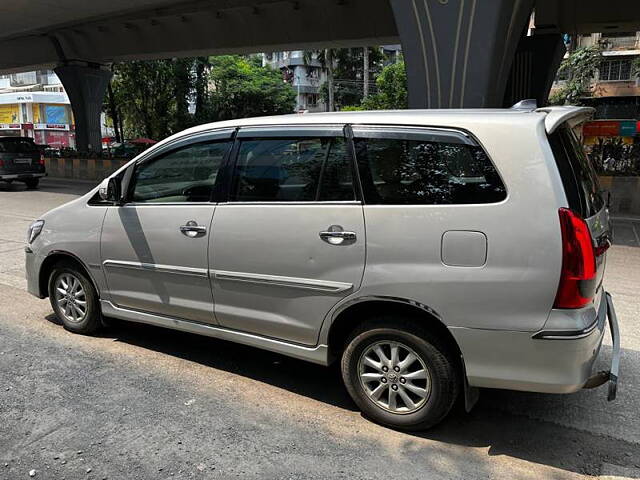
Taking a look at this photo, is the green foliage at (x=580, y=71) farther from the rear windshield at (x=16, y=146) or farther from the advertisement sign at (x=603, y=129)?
the rear windshield at (x=16, y=146)

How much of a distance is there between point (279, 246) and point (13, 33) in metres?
28.1

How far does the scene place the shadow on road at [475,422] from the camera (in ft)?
10.0

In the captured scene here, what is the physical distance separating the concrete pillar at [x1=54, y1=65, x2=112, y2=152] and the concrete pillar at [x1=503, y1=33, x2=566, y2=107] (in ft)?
65.8

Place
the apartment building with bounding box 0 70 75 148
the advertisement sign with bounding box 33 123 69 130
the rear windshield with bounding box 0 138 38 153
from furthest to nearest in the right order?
the advertisement sign with bounding box 33 123 69 130 → the apartment building with bounding box 0 70 75 148 → the rear windshield with bounding box 0 138 38 153

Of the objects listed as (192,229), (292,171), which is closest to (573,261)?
(292,171)

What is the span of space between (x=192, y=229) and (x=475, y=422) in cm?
224

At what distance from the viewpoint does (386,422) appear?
3307 mm

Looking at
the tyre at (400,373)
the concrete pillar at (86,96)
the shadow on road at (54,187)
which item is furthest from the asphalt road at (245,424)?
the concrete pillar at (86,96)

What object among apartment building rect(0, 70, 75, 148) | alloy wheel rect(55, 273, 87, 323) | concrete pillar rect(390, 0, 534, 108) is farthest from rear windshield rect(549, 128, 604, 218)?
apartment building rect(0, 70, 75, 148)

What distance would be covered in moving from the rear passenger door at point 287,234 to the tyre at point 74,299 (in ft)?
4.74

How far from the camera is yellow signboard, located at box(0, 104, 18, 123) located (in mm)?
68250

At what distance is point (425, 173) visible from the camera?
10.3 feet

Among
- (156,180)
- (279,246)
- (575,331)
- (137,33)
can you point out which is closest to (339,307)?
(279,246)

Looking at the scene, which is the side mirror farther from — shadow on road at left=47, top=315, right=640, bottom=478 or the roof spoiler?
the roof spoiler
